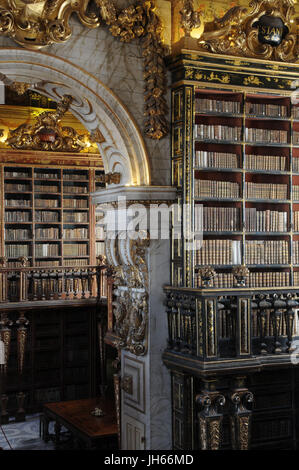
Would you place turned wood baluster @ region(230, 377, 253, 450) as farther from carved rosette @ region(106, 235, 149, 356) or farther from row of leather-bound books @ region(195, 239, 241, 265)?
row of leather-bound books @ region(195, 239, 241, 265)

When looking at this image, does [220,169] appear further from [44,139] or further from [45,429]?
[44,139]

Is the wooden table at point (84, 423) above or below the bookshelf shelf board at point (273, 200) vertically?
below

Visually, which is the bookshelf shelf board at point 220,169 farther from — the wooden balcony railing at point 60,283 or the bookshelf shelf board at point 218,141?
the wooden balcony railing at point 60,283

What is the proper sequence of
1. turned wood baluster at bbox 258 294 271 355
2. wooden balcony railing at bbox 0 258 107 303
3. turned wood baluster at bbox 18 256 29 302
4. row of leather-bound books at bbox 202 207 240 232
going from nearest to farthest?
turned wood baluster at bbox 258 294 271 355 < row of leather-bound books at bbox 202 207 240 232 < turned wood baluster at bbox 18 256 29 302 < wooden balcony railing at bbox 0 258 107 303

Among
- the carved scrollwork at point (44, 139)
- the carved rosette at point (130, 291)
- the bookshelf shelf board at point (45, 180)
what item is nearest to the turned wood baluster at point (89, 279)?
the bookshelf shelf board at point (45, 180)

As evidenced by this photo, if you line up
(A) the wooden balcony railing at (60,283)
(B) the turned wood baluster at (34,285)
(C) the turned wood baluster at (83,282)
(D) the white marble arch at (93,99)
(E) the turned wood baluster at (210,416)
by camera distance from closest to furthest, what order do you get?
(E) the turned wood baluster at (210,416) < (D) the white marble arch at (93,99) < (B) the turned wood baluster at (34,285) < (A) the wooden balcony railing at (60,283) < (C) the turned wood baluster at (83,282)

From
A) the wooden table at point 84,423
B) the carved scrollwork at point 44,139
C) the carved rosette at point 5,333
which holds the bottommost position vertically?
the wooden table at point 84,423

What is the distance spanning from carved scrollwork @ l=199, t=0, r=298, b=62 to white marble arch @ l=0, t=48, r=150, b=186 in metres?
1.01

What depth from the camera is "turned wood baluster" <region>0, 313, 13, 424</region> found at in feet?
27.6

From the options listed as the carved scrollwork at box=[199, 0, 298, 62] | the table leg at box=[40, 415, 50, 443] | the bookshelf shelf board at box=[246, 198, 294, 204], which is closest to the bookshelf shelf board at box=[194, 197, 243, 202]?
the bookshelf shelf board at box=[246, 198, 294, 204]

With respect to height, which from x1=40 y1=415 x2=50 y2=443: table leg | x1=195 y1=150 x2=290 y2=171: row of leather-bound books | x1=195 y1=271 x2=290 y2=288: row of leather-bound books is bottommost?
x1=40 y1=415 x2=50 y2=443: table leg

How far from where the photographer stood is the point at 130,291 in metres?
6.23

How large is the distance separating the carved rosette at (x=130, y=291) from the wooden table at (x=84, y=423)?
976 millimetres

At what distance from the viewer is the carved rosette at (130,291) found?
19.4 ft
